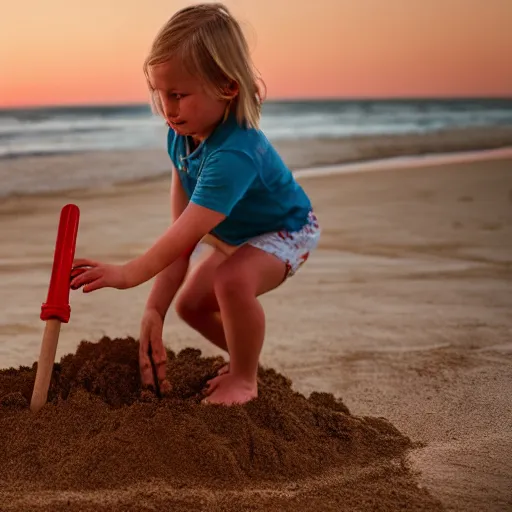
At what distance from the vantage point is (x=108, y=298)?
396cm

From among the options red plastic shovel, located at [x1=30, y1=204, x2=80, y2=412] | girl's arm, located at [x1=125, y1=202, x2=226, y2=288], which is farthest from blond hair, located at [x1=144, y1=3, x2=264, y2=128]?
red plastic shovel, located at [x1=30, y1=204, x2=80, y2=412]

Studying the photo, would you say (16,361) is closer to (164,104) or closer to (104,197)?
(164,104)

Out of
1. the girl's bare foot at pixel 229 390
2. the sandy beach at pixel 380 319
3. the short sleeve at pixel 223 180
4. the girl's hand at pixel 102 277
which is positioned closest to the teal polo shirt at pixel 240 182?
the short sleeve at pixel 223 180

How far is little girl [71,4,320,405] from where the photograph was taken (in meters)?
2.27

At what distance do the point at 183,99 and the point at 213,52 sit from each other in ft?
0.49

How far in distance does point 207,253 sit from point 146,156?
25.5 feet

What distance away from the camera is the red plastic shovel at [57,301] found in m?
2.15

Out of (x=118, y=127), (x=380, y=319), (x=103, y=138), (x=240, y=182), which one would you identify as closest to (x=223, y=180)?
(x=240, y=182)

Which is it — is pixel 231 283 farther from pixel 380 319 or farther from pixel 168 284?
pixel 380 319

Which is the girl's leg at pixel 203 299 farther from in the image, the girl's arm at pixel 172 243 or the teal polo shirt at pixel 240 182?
the girl's arm at pixel 172 243

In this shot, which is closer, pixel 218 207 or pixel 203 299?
pixel 218 207

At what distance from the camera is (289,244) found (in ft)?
8.56

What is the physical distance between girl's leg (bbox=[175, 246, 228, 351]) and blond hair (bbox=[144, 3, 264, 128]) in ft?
1.64

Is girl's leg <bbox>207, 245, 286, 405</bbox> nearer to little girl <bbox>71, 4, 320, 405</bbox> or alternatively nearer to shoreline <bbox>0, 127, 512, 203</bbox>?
little girl <bbox>71, 4, 320, 405</bbox>
